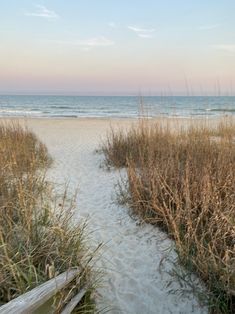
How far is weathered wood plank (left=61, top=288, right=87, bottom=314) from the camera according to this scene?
7.54 feet

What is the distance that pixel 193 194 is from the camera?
3.86 metres

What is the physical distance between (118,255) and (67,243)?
0.87 m

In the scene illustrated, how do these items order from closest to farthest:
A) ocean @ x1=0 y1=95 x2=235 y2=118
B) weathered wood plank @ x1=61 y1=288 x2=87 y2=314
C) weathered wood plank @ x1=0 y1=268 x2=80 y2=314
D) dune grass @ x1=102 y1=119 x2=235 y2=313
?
weathered wood plank @ x1=0 y1=268 x2=80 y2=314, weathered wood plank @ x1=61 y1=288 x2=87 y2=314, dune grass @ x1=102 y1=119 x2=235 y2=313, ocean @ x1=0 y1=95 x2=235 y2=118

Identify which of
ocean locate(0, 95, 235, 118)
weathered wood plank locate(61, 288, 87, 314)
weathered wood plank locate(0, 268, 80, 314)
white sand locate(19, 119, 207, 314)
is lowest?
white sand locate(19, 119, 207, 314)

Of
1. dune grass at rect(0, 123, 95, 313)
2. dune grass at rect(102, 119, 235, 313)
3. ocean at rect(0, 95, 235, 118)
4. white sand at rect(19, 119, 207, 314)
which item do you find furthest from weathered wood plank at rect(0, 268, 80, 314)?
ocean at rect(0, 95, 235, 118)

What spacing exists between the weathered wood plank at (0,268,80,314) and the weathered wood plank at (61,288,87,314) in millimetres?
136

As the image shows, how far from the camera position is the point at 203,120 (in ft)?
23.2

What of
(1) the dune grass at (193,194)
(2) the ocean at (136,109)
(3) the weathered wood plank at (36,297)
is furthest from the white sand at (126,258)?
(2) the ocean at (136,109)

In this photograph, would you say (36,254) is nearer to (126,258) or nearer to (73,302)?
(73,302)

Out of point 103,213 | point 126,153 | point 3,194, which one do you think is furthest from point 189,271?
point 126,153

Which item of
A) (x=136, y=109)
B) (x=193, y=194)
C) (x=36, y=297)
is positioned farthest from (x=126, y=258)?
(x=136, y=109)

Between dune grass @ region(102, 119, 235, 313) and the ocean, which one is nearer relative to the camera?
dune grass @ region(102, 119, 235, 313)

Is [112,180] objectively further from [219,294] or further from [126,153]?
[219,294]

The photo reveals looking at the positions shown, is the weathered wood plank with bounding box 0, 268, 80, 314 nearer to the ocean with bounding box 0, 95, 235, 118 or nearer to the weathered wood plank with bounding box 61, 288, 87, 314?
the weathered wood plank with bounding box 61, 288, 87, 314
